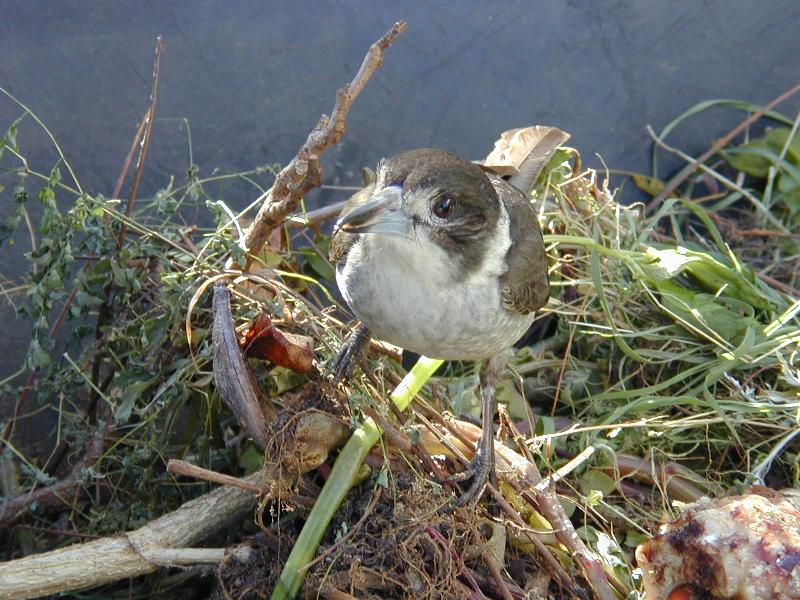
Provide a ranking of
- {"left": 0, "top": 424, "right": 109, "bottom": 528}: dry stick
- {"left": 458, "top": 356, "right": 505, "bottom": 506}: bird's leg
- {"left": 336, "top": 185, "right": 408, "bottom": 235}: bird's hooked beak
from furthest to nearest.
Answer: {"left": 0, "top": 424, "right": 109, "bottom": 528}: dry stick, {"left": 458, "top": 356, "right": 505, "bottom": 506}: bird's leg, {"left": 336, "top": 185, "right": 408, "bottom": 235}: bird's hooked beak

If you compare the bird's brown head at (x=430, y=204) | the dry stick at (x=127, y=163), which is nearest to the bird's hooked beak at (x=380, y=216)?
the bird's brown head at (x=430, y=204)

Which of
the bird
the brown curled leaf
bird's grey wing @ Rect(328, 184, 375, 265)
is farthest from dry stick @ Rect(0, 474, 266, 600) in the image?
bird's grey wing @ Rect(328, 184, 375, 265)

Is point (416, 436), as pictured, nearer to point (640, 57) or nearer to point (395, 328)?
point (395, 328)

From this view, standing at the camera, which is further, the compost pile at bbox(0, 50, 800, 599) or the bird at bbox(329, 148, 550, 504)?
the compost pile at bbox(0, 50, 800, 599)

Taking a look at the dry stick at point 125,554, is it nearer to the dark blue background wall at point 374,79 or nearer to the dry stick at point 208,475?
the dry stick at point 208,475

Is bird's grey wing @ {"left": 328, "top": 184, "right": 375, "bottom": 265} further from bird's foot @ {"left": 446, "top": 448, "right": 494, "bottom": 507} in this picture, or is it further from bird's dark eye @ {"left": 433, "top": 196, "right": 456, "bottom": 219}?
bird's foot @ {"left": 446, "top": 448, "right": 494, "bottom": 507}

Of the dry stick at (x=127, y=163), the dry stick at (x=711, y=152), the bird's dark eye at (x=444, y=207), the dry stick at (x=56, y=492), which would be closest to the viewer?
the bird's dark eye at (x=444, y=207)

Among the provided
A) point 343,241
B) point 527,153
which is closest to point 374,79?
point 527,153

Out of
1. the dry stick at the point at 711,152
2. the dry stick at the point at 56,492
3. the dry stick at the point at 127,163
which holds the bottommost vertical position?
the dry stick at the point at 711,152
